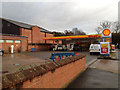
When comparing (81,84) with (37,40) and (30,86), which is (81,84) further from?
(37,40)

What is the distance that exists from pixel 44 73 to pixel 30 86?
67cm

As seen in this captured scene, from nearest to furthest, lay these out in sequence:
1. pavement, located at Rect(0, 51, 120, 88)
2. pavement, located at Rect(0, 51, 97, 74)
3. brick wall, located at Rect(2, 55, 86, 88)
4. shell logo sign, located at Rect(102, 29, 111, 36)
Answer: brick wall, located at Rect(2, 55, 86, 88)
pavement, located at Rect(0, 51, 120, 88)
pavement, located at Rect(0, 51, 97, 74)
shell logo sign, located at Rect(102, 29, 111, 36)

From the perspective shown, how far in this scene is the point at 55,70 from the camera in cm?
399

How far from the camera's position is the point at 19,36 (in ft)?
84.0

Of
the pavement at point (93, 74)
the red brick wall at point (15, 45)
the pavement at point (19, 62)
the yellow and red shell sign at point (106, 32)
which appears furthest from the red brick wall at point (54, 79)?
the red brick wall at point (15, 45)

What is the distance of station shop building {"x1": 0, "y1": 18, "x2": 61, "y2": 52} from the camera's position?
22.9 metres

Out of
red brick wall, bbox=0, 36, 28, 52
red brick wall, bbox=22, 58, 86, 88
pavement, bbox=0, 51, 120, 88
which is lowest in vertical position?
pavement, bbox=0, 51, 120, 88

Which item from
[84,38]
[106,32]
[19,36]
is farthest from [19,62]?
[84,38]

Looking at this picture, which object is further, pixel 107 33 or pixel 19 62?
pixel 107 33

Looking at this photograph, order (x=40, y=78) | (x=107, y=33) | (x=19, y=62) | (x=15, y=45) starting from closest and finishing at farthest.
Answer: (x=40, y=78) < (x=19, y=62) < (x=107, y=33) < (x=15, y=45)

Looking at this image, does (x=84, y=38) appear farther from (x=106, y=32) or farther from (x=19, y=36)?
(x=19, y=36)

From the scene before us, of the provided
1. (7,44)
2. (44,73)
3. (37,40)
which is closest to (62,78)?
(44,73)

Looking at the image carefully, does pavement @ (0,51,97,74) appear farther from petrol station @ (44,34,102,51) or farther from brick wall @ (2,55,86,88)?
petrol station @ (44,34,102,51)

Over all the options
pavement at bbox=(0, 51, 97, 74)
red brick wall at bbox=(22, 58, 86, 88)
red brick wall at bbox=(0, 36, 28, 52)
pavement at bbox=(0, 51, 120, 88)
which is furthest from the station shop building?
red brick wall at bbox=(22, 58, 86, 88)
